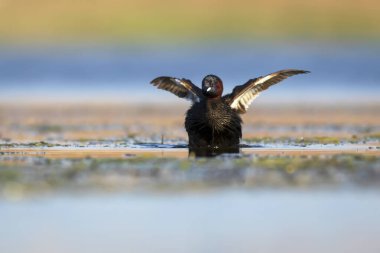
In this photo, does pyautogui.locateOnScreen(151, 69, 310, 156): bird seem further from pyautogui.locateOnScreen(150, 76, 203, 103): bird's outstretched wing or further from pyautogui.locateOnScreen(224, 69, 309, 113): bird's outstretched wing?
pyautogui.locateOnScreen(150, 76, 203, 103): bird's outstretched wing

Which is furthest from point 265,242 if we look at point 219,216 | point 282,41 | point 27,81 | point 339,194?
point 282,41

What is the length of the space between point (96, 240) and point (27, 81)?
1376 inches

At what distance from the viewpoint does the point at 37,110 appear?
3147 centimetres

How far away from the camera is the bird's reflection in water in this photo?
1739cm

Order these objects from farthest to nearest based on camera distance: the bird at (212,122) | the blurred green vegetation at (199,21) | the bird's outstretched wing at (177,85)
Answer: the blurred green vegetation at (199,21) < the bird's outstretched wing at (177,85) < the bird at (212,122)

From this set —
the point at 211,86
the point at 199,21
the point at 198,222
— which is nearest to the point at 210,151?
the point at 211,86

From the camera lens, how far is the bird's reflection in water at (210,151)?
1739cm

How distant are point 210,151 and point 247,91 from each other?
81.9 inches

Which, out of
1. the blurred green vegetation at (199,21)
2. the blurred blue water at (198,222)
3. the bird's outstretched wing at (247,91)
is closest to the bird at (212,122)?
the bird's outstretched wing at (247,91)

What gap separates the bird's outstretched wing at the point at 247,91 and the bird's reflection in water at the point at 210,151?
3.37ft

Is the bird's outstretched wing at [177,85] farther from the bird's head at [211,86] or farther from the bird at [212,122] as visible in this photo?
the bird's head at [211,86]

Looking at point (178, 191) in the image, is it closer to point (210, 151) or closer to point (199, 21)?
point (210, 151)

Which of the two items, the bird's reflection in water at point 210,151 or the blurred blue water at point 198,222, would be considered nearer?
the blurred blue water at point 198,222

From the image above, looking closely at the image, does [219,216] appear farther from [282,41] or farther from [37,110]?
[282,41]
